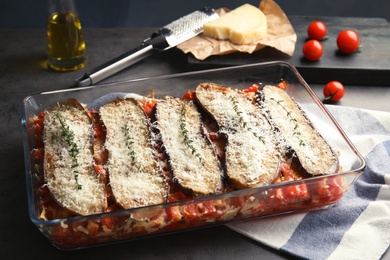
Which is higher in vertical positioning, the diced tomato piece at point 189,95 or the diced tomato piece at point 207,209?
the diced tomato piece at point 189,95

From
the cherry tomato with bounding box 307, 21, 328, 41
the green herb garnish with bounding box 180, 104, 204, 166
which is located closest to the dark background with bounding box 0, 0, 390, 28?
the cherry tomato with bounding box 307, 21, 328, 41

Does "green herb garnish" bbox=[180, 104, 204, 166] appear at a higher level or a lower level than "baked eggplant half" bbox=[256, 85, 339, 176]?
higher

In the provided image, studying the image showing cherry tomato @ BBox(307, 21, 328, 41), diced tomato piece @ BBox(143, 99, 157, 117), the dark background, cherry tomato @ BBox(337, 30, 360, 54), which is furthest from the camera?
the dark background

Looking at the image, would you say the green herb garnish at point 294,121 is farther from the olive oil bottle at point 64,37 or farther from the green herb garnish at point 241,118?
the olive oil bottle at point 64,37

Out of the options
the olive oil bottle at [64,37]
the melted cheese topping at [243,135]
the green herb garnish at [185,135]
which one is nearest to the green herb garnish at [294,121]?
the melted cheese topping at [243,135]

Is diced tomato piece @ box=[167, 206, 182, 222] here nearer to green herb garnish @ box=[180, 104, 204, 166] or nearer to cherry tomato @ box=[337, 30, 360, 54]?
green herb garnish @ box=[180, 104, 204, 166]

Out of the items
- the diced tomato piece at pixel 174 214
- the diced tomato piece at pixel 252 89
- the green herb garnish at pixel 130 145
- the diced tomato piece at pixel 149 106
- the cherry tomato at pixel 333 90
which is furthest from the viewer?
the cherry tomato at pixel 333 90
